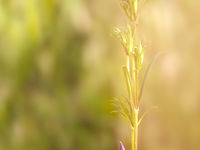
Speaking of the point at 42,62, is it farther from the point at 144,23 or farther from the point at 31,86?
the point at 144,23

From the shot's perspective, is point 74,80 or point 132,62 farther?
point 74,80

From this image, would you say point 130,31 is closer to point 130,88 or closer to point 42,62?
point 130,88

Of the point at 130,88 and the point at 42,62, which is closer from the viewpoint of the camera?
the point at 130,88

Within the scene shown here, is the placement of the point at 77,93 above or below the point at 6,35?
below

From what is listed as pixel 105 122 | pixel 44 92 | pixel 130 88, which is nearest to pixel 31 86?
pixel 44 92

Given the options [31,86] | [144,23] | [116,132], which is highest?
[144,23]

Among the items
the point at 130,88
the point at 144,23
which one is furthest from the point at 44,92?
the point at 130,88

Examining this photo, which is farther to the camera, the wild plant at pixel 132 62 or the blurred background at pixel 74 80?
the blurred background at pixel 74 80

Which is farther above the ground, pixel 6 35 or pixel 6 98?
pixel 6 35

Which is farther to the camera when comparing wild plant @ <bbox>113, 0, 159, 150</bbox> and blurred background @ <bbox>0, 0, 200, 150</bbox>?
blurred background @ <bbox>0, 0, 200, 150</bbox>
